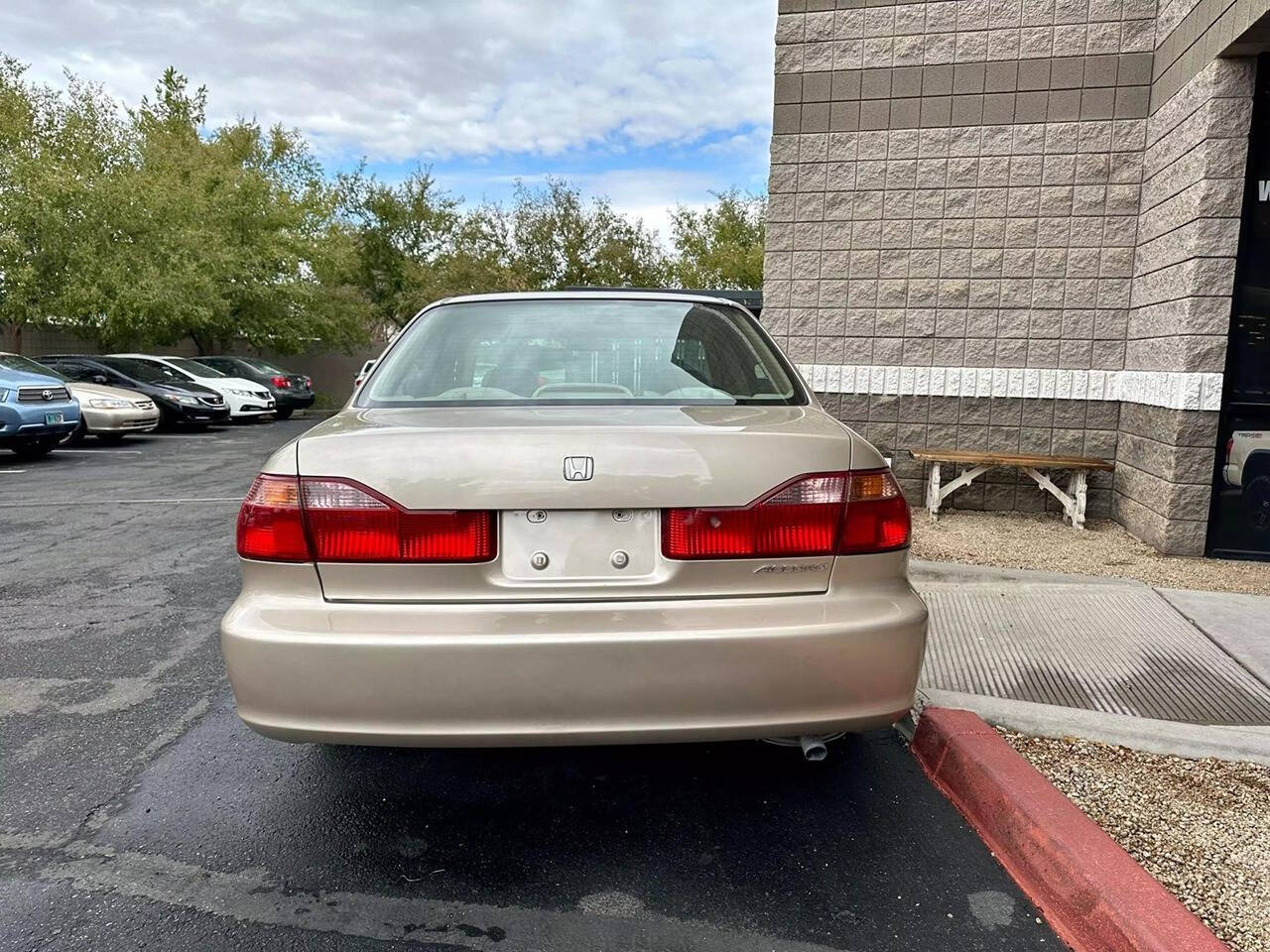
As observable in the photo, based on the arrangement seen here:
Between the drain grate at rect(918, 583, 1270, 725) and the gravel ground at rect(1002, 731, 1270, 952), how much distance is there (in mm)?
418

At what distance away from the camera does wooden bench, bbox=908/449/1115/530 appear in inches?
272

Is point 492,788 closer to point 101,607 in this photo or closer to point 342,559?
point 342,559

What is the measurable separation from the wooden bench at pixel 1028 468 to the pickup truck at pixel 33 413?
1073 centimetres

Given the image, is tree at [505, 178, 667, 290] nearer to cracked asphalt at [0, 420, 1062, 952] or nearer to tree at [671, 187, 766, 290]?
tree at [671, 187, 766, 290]

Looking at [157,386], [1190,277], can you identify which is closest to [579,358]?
[1190,277]

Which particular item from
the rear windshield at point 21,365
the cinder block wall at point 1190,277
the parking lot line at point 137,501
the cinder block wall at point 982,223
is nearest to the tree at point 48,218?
the rear windshield at point 21,365

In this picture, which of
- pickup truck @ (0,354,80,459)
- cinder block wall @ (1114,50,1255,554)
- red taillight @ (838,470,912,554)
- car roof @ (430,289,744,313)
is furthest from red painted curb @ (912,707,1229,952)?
pickup truck @ (0,354,80,459)

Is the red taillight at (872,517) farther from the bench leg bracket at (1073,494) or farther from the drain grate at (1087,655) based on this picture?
the bench leg bracket at (1073,494)

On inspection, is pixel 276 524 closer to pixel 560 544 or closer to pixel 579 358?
pixel 560 544

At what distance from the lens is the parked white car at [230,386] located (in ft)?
63.1

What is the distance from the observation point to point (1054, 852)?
247cm

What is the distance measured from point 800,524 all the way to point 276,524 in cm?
137

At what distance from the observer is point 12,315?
19.8 m

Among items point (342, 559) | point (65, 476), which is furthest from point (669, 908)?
point (65, 476)
